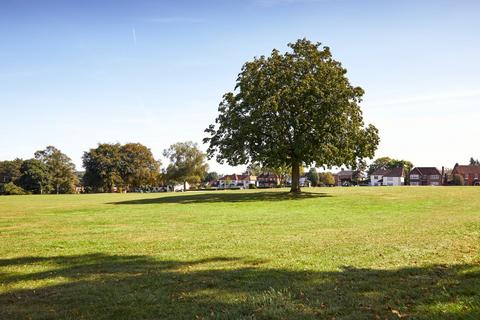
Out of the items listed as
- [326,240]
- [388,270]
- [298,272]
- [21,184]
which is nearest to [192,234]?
[326,240]

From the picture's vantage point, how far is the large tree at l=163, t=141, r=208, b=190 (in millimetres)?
127438

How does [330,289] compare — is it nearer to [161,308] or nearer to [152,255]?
[161,308]

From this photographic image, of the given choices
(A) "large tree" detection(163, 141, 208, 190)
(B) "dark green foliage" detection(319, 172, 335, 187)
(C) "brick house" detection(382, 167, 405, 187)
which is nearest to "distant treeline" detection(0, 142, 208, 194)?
(A) "large tree" detection(163, 141, 208, 190)

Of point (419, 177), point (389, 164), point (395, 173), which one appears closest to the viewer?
point (419, 177)

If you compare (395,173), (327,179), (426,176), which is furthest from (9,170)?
(426,176)

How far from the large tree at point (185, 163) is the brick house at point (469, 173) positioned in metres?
95.3

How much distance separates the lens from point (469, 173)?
14612cm

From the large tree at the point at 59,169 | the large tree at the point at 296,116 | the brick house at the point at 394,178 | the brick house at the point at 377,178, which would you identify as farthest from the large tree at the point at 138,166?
the brick house at the point at 377,178

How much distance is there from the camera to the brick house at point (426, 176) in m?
155

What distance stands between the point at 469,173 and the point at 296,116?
129583mm

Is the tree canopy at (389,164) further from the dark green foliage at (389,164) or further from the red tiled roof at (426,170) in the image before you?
the red tiled roof at (426,170)

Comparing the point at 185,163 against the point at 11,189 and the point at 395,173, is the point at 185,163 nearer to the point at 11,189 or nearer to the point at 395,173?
the point at 11,189

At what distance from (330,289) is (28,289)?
651cm

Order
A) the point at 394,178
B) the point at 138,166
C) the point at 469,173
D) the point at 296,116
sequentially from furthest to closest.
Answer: the point at 394,178 < the point at 469,173 < the point at 138,166 < the point at 296,116
